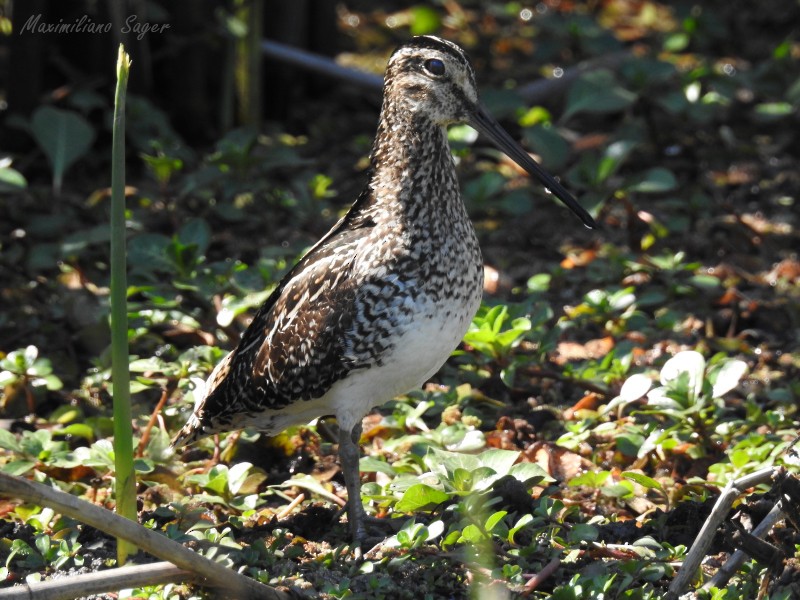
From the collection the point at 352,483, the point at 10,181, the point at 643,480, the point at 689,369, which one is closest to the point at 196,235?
the point at 10,181

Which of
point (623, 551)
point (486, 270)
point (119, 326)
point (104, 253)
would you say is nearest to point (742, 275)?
point (486, 270)

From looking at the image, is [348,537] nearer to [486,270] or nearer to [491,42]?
[486,270]

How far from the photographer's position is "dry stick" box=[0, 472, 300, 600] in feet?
9.48

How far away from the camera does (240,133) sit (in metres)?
6.20

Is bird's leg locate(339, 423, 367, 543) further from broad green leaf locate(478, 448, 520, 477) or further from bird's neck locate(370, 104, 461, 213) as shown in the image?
bird's neck locate(370, 104, 461, 213)

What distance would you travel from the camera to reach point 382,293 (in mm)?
3887

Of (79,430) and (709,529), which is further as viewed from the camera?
(79,430)

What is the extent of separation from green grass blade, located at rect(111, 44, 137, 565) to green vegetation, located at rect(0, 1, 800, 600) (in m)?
0.07

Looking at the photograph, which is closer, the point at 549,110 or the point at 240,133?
the point at 240,133

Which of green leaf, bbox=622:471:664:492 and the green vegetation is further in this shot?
green leaf, bbox=622:471:664:492

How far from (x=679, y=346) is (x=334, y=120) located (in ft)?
9.17

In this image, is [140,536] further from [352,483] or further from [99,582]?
[352,483]

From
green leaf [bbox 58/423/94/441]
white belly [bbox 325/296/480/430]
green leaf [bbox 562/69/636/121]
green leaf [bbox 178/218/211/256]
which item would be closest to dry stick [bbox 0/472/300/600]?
white belly [bbox 325/296/480/430]

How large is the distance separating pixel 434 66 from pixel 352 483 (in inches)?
55.6
